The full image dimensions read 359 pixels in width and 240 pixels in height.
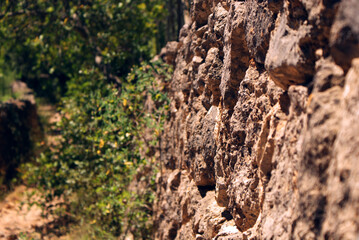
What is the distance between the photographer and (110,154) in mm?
4301

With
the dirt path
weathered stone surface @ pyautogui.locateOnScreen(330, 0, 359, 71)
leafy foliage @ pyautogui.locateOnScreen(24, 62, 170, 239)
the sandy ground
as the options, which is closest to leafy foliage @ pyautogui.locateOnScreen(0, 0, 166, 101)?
leafy foliage @ pyautogui.locateOnScreen(24, 62, 170, 239)

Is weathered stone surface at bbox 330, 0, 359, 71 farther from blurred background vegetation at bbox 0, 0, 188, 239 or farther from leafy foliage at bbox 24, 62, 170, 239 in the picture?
blurred background vegetation at bbox 0, 0, 188, 239

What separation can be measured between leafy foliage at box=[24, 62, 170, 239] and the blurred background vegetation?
0.05 feet

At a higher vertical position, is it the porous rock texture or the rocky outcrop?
the porous rock texture

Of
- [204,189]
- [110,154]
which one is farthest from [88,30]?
[204,189]

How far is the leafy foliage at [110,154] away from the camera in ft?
13.3

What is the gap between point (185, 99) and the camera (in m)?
3.21

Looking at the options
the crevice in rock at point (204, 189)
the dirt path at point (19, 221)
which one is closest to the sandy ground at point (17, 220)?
the dirt path at point (19, 221)

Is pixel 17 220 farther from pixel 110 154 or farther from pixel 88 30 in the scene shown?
A: pixel 88 30

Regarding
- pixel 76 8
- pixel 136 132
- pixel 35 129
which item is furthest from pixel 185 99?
pixel 35 129

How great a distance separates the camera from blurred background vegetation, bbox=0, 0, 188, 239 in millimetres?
4277

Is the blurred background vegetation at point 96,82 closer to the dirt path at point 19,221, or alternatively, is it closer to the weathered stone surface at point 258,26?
the dirt path at point 19,221

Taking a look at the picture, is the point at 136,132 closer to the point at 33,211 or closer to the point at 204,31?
the point at 204,31

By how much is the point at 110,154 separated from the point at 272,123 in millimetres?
3074
